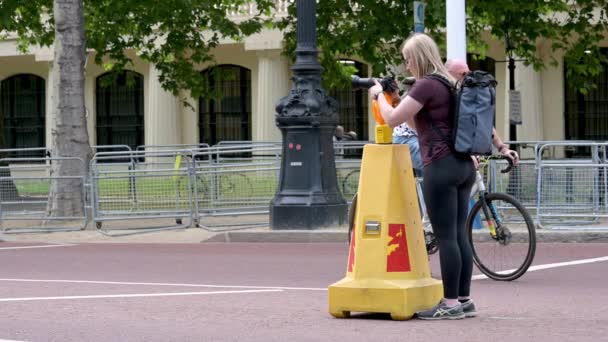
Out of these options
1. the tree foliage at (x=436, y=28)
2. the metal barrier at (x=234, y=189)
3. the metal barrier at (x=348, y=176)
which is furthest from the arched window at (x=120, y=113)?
the metal barrier at (x=348, y=176)

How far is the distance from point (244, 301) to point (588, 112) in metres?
29.6

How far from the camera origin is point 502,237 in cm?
1130

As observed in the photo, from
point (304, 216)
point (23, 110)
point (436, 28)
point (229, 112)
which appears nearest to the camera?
point (304, 216)

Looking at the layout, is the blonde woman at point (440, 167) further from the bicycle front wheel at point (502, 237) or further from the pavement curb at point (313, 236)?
the pavement curb at point (313, 236)

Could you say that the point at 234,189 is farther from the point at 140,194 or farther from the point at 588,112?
the point at 588,112

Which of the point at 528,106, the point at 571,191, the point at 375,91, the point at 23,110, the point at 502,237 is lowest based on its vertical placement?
the point at 502,237

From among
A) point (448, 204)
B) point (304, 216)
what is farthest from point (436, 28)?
point (448, 204)

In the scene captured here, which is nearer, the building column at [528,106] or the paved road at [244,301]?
the paved road at [244,301]

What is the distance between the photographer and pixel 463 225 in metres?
9.09

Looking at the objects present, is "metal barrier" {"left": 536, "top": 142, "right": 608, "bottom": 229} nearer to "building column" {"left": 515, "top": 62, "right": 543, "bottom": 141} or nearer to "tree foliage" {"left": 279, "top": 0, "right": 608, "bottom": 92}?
"tree foliage" {"left": 279, "top": 0, "right": 608, "bottom": 92}

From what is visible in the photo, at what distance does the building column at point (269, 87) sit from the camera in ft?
132

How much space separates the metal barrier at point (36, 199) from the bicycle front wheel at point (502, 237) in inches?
381

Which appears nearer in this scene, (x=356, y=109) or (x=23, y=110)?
(x=356, y=109)

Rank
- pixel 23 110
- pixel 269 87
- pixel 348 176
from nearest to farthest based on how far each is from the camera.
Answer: pixel 348 176 → pixel 269 87 → pixel 23 110
